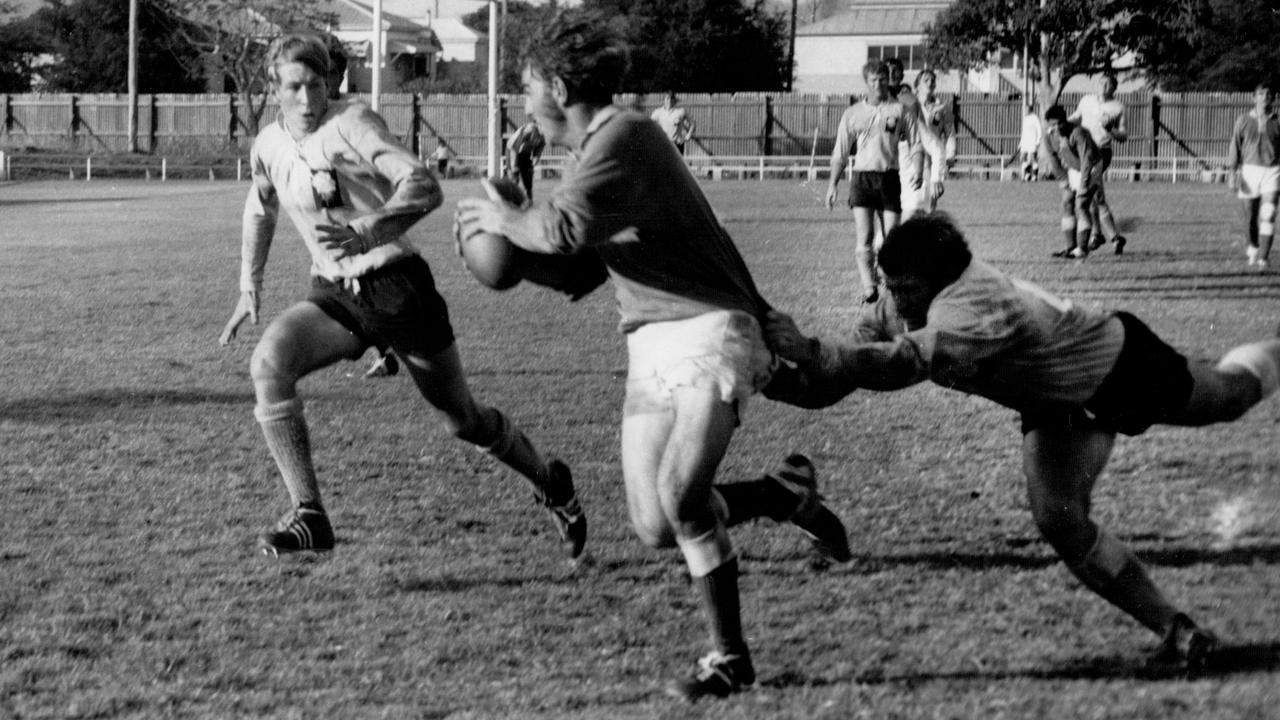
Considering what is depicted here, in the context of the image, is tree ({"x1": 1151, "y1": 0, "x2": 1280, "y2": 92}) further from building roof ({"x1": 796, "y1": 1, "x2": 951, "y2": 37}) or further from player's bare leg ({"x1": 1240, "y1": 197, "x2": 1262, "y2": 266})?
player's bare leg ({"x1": 1240, "y1": 197, "x2": 1262, "y2": 266})

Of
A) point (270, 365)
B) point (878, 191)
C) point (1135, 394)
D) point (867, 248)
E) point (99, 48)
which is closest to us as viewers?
point (1135, 394)

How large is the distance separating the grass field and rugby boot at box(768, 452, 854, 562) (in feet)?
0.44

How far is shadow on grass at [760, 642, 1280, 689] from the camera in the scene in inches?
199

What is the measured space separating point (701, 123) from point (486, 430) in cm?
5331

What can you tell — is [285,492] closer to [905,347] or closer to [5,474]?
[5,474]

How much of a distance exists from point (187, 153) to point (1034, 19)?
30.3 meters

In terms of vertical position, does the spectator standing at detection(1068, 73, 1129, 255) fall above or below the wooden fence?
below

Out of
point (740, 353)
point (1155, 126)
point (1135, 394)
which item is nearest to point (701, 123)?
point (1155, 126)

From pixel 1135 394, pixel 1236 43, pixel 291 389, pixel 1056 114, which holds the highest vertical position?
pixel 1236 43

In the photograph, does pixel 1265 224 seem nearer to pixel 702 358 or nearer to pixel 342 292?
pixel 342 292

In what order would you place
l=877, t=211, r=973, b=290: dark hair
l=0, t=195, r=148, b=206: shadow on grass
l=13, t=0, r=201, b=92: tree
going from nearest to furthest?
l=877, t=211, r=973, b=290: dark hair, l=0, t=195, r=148, b=206: shadow on grass, l=13, t=0, r=201, b=92: tree

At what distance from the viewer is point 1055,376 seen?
197 inches

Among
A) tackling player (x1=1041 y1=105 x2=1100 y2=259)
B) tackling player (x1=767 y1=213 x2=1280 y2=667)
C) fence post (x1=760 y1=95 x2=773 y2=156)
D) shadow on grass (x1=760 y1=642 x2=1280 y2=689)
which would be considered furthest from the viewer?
fence post (x1=760 y1=95 x2=773 y2=156)

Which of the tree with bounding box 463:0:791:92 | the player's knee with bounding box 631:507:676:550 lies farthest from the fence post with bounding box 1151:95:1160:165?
the player's knee with bounding box 631:507:676:550
